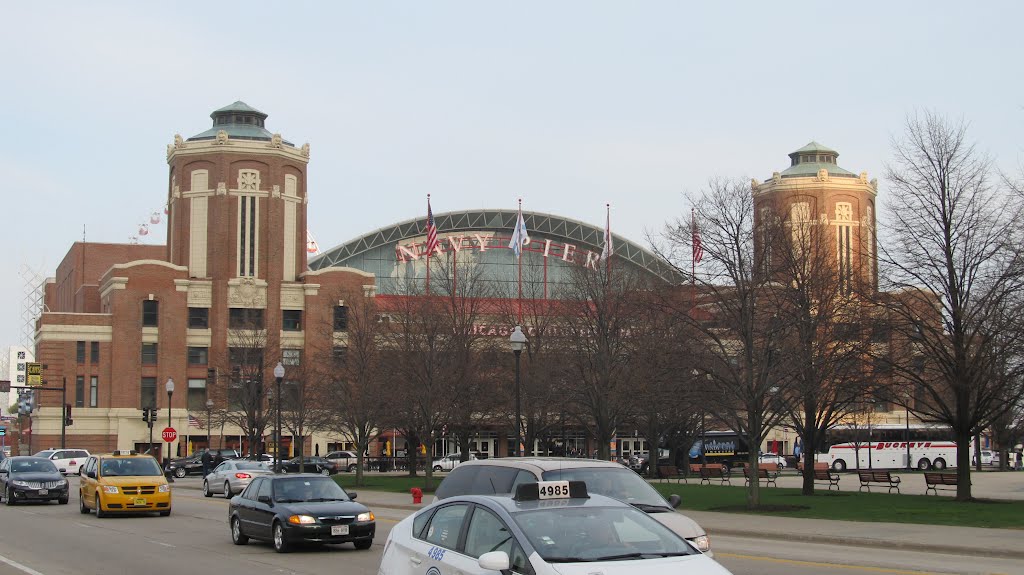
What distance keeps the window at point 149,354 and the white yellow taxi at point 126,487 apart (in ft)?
191

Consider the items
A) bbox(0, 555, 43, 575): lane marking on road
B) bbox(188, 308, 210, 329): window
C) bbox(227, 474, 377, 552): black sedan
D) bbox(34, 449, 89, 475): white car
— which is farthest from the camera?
bbox(188, 308, 210, 329): window

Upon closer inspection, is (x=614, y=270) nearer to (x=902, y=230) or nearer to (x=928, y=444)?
(x=902, y=230)

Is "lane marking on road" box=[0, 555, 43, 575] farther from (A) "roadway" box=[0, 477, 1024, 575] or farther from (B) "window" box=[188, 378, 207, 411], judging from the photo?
(B) "window" box=[188, 378, 207, 411]

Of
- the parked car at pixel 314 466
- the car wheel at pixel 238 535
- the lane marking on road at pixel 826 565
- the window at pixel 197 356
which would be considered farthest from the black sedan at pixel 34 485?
the window at pixel 197 356

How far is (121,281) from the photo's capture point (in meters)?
84.4

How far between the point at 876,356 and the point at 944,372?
6.95 ft

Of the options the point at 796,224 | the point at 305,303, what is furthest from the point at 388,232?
the point at 796,224

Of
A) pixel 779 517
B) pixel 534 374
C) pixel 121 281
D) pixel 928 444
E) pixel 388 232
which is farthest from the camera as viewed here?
pixel 388 232

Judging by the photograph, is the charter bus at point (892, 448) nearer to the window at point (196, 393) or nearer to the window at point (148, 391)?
the window at point (196, 393)

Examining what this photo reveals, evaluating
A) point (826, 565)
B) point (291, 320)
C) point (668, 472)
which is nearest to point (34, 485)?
point (826, 565)

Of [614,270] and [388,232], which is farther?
[388,232]

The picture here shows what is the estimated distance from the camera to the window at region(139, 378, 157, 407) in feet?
278

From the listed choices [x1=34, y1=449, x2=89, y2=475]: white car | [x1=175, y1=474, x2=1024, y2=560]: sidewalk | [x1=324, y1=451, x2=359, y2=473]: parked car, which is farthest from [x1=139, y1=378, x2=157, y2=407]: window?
[x1=175, y1=474, x2=1024, y2=560]: sidewalk

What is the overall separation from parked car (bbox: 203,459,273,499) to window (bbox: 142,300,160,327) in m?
45.3
